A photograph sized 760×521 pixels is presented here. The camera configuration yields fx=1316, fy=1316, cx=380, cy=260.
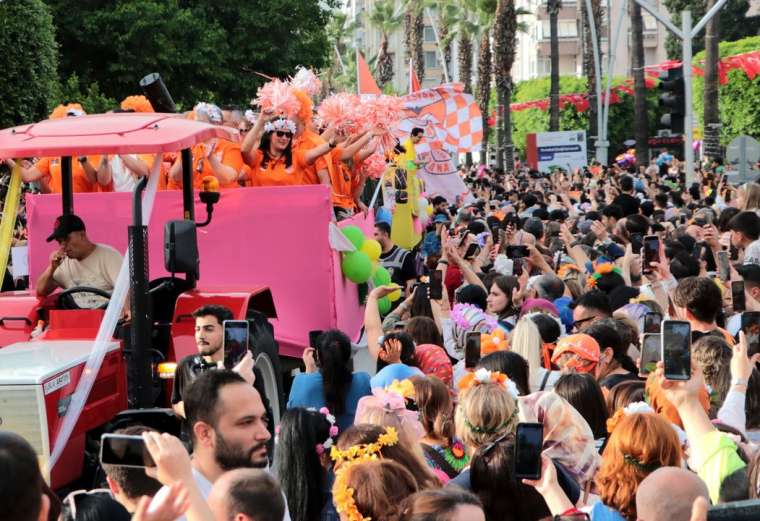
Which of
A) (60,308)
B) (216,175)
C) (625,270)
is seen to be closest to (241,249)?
(216,175)

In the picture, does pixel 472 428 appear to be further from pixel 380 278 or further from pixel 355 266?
pixel 380 278

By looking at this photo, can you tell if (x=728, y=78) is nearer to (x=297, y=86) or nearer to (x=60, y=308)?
(x=297, y=86)

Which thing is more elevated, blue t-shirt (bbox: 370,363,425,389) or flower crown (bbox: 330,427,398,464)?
flower crown (bbox: 330,427,398,464)

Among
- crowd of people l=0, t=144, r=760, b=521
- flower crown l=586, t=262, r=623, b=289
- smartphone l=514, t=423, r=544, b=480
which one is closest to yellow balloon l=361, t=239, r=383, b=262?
crowd of people l=0, t=144, r=760, b=521

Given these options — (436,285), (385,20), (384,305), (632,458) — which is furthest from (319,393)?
(385,20)

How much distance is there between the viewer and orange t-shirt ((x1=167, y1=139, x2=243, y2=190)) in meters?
10.9

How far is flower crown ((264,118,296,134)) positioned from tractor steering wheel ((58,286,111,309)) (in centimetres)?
346

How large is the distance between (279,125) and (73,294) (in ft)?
11.5

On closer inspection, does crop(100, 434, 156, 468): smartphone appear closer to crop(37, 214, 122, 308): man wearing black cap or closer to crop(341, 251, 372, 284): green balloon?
crop(37, 214, 122, 308): man wearing black cap

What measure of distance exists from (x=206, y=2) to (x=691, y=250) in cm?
2149

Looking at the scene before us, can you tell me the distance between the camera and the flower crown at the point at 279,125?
439 inches

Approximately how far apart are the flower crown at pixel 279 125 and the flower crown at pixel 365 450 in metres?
6.49

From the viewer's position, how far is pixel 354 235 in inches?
438

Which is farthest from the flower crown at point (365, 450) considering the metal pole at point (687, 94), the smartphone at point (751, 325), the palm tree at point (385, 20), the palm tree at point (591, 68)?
the palm tree at point (385, 20)
